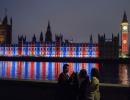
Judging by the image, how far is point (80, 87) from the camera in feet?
16.8

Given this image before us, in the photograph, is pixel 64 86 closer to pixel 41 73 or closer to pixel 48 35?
pixel 41 73

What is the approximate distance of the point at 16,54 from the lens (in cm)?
9550

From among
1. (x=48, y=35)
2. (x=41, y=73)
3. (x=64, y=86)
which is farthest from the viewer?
(x=48, y=35)

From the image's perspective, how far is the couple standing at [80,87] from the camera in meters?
5.03

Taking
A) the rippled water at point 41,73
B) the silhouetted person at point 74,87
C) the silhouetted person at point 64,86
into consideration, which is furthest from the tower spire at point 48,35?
the silhouetted person at point 74,87

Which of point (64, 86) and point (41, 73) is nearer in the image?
point (64, 86)

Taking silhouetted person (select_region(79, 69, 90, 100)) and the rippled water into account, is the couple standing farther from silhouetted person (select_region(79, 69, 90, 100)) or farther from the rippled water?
the rippled water

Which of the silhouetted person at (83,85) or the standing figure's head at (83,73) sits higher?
the standing figure's head at (83,73)

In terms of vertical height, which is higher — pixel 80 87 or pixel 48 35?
pixel 48 35

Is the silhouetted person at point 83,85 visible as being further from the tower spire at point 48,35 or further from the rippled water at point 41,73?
the tower spire at point 48,35

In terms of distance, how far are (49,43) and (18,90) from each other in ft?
284

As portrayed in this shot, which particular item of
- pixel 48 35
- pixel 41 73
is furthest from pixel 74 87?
pixel 48 35

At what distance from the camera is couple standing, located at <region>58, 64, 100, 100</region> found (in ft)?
16.5

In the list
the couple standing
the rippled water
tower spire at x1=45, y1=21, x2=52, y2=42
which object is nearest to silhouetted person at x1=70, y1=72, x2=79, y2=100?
the couple standing
